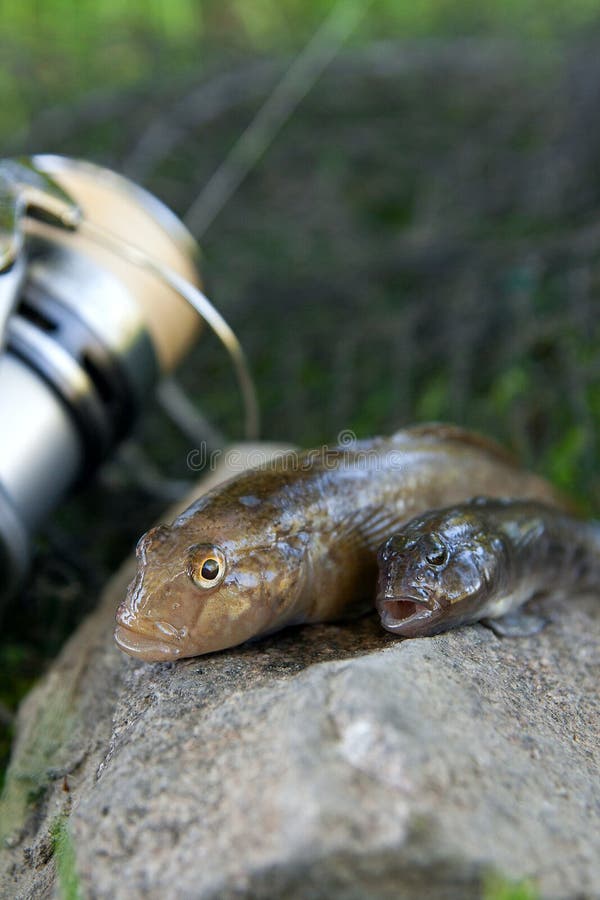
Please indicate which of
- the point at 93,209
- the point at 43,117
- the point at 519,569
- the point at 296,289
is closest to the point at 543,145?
the point at 296,289

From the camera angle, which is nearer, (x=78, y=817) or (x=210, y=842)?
(x=210, y=842)

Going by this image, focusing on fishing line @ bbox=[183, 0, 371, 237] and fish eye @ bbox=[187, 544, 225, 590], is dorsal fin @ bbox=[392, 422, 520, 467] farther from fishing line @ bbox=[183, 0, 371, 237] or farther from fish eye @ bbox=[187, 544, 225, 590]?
fishing line @ bbox=[183, 0, 371, 237]

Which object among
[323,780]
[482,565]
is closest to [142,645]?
[323,780]

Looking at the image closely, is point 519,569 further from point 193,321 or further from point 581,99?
point 581,99

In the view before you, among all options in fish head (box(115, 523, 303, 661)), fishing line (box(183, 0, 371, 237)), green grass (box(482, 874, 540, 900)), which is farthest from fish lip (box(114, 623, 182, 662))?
fishing line (box(183, 0, 371, 237))

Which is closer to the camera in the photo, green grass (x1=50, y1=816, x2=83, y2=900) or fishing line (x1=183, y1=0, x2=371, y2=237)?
green grass (x1=50, y1=816, x2=83, y2=900)

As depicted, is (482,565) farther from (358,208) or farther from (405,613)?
(358,208)
